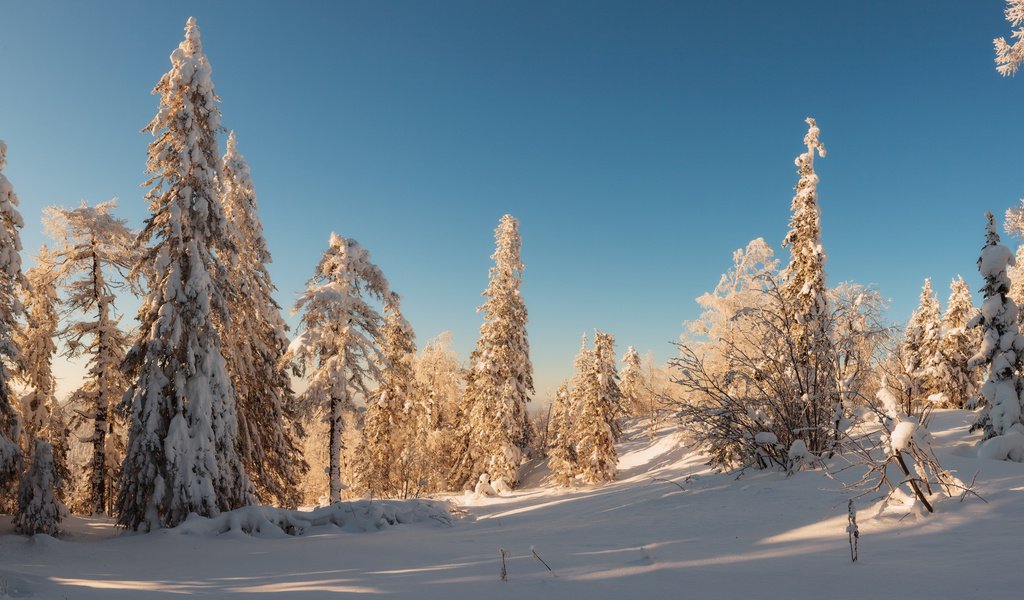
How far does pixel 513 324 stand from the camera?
103 feet

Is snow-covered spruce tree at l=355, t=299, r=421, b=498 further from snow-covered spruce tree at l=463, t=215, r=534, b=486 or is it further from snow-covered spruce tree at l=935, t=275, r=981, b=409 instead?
snow-covered spruce tree at l=935, t=275, r=981, b=409

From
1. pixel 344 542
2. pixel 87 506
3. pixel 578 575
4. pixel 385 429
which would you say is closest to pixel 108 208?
pixel 87 506

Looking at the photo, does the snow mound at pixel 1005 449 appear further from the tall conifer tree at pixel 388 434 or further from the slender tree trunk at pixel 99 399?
the tall conifer tree at pixel 388 434

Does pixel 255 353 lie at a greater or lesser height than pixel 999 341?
greater

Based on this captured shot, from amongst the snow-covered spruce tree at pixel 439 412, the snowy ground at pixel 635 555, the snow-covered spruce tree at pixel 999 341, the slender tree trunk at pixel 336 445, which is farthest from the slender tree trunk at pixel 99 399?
the snow-covered spruce tree at pixel 999 341

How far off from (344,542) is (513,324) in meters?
22.8

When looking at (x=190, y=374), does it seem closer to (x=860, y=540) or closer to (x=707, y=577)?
(x=707, y=577)

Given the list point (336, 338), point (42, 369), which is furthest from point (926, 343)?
point (42, 369)

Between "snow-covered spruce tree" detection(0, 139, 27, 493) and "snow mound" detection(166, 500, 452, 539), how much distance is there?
4052 millimetres

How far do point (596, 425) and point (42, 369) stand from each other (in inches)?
936

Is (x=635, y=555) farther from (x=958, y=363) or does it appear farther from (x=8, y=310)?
(x=958, y=363)

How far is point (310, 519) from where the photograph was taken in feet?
35.3

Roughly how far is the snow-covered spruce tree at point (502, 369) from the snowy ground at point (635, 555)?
20.4 metres

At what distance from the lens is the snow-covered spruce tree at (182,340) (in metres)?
11.6
